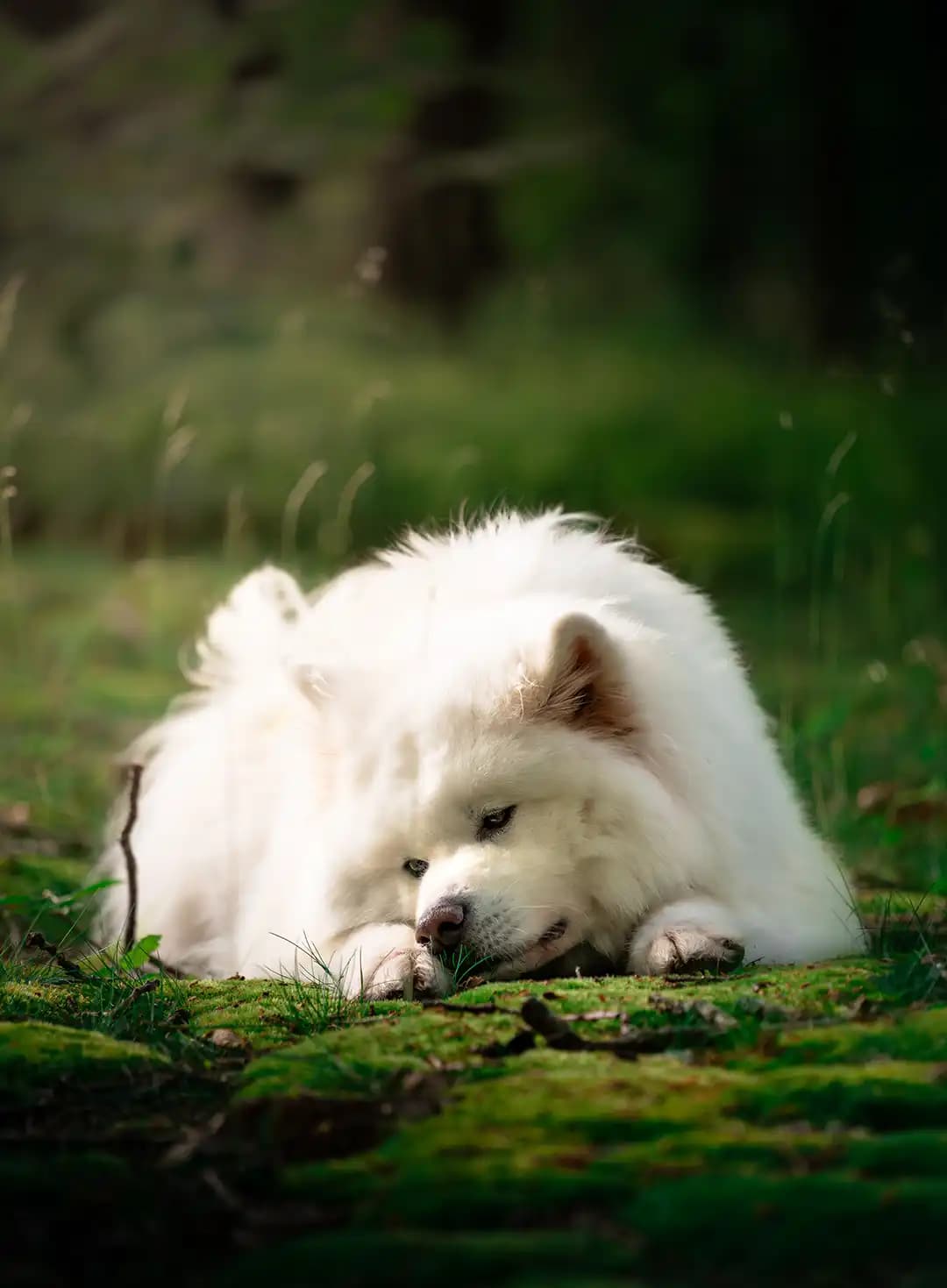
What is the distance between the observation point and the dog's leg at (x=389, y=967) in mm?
3023

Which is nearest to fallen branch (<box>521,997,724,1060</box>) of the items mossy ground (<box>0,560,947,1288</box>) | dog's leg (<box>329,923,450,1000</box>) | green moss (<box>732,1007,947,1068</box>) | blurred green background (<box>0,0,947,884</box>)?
mossy ground (<box>0,560,947,1288</box>)

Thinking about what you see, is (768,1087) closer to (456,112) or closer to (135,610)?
Result: (135,610)

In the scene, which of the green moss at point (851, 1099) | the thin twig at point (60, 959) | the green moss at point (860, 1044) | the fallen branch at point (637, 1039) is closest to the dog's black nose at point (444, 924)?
the fallen branch at point (637, 1039)

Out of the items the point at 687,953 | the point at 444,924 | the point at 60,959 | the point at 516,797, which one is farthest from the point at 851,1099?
the point at 60,959

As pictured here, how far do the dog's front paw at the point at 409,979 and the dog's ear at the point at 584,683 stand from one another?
59 cm

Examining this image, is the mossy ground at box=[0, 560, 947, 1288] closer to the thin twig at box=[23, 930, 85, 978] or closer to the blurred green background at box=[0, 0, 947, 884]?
the thin twig at box=[23, 930, 85, 978]

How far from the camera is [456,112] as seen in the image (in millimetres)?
12688

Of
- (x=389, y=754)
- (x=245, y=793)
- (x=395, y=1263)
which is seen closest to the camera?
(x=395, y=1263)

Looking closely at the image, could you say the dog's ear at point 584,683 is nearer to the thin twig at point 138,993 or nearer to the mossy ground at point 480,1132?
the mossy ground at point 480,1132

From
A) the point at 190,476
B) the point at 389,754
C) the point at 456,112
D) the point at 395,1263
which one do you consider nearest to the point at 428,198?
the point at 456,112

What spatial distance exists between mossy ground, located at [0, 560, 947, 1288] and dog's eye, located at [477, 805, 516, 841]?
43 cm

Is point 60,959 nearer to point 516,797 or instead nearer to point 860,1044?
point 516,797

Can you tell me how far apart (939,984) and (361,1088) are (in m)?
1.08

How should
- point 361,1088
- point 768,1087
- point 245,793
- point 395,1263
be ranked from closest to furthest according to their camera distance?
point 395,1263
point 768,1087
point 361,1088
point 245,793
